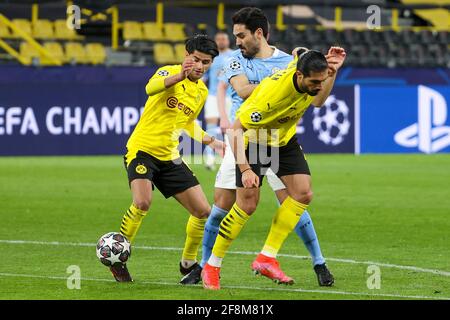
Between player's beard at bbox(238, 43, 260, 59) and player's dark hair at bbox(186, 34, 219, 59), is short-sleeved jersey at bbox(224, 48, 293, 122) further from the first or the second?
player's dark hair at bbox(186, 34, 219, 59)

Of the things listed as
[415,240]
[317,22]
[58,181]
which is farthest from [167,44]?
[415,240]

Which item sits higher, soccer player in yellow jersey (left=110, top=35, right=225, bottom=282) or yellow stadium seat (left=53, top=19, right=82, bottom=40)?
soccer player in yellow jersey (left=110, top=35, right=225, bottom=282)

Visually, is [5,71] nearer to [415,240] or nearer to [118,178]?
[118,178]

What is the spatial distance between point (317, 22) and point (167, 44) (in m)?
7.68

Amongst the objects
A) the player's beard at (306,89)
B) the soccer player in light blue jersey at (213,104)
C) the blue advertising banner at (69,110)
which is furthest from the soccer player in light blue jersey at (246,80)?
the blue advertising banner at (69,110)

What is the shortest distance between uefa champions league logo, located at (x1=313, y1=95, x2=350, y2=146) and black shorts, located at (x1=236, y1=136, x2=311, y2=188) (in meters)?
16.5

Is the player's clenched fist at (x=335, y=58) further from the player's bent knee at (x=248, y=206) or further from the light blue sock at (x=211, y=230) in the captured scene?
the light blue sock at (x=211, y=230)

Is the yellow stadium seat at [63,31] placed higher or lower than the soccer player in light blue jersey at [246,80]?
lower

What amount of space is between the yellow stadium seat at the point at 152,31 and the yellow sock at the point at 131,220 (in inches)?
827

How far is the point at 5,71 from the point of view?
79.4 ft

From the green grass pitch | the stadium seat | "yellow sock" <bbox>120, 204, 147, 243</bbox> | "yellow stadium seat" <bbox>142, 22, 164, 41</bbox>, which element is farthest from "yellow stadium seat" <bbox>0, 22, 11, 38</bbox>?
"yellow sock" <bbox>120, 204, 147, 243</bbox>

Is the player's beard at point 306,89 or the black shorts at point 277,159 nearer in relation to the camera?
the player's beard at point 306,89

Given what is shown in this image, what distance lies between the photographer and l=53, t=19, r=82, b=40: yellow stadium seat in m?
29.7

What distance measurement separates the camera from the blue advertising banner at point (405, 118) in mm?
26109
